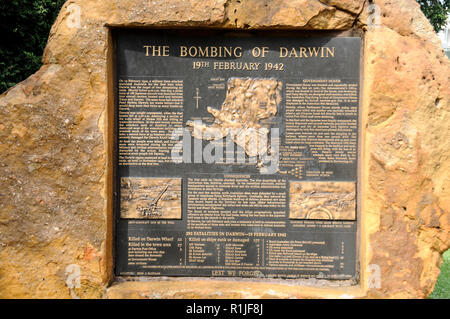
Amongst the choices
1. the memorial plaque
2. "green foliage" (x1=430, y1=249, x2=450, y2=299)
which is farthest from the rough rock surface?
"green foliage" (x1=430, y1=249, x2=450, y2=299)

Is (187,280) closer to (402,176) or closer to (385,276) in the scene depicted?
(385,276)

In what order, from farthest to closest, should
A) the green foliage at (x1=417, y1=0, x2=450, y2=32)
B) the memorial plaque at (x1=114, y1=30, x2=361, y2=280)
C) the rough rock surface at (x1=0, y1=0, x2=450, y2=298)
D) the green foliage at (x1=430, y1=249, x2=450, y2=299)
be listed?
1. the green foliage at (x1=417, y1=0, x2=450, y2=32)
2. the green foliage at (x1=430, y1=249, x2=450, y2=299)
3. the memorial plaque at (x1=114, y1=30, x2=361, y2=280)
4. the rough rock surface at (x1=0, y1=0, x2=450, y2=298)

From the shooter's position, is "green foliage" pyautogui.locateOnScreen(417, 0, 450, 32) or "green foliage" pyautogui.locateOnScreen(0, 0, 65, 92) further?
"green foliage" pyautogui.locateOnScreen(417, 0, 450, 32)

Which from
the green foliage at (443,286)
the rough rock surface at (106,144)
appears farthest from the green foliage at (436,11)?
the rough rock surface at (106,144)

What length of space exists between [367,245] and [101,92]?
108 inches

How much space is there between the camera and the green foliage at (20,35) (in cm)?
722

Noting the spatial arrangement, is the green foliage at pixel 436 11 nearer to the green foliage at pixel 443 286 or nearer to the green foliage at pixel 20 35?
the green foliage at pixel 443 286

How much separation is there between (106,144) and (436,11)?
475 inches

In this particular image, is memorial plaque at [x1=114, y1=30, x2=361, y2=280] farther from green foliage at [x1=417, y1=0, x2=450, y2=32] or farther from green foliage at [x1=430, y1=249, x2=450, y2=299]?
green foliage at [x1=417, y1=0, x2=450, y2=32]

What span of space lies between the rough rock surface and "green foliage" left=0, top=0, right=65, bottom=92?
16.8ft

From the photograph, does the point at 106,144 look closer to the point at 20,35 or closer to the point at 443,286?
the point at 443,286

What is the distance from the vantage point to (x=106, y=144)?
3176mm

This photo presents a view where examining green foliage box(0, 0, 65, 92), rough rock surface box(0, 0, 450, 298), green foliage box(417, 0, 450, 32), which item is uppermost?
green foliage box(417, 0, 450, 32)

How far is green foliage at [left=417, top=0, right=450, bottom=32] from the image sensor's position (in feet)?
36.6
